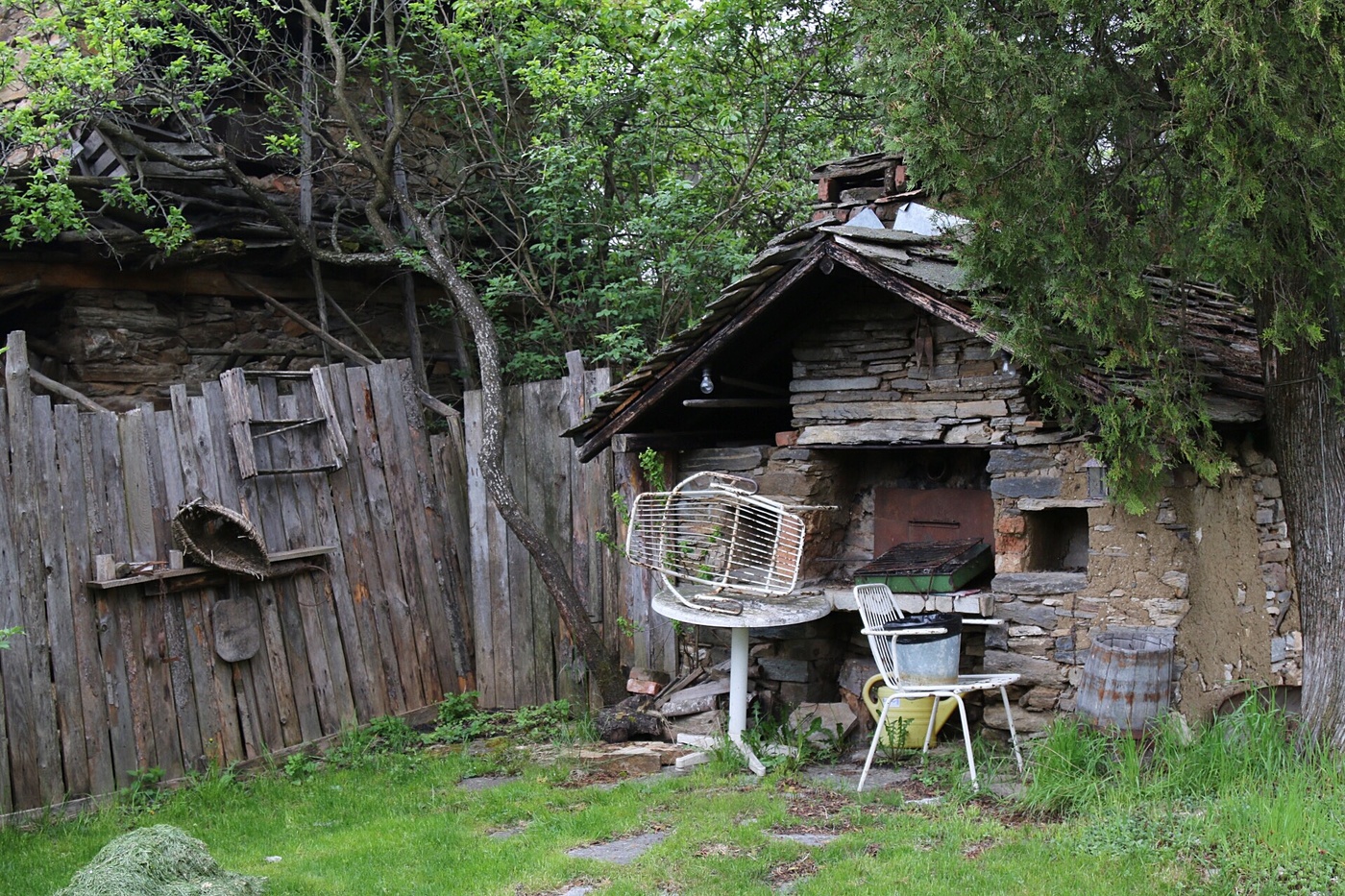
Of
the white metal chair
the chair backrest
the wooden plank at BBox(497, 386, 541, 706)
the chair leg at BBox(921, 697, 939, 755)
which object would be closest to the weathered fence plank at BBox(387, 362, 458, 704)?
the wooden plank at BBox(497, 386, 541, 706)

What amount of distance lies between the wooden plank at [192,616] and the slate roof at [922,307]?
235 cm

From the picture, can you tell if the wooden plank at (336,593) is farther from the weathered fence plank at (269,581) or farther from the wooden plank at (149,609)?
the wooden plank at (149,609)

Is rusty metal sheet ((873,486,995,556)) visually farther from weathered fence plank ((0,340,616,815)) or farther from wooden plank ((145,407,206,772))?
wooden plank ((145,407,206,772))

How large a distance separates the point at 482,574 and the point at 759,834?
12.2ft

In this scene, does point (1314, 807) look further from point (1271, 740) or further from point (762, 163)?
point (762, 163)

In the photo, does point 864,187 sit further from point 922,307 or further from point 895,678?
point 895,678

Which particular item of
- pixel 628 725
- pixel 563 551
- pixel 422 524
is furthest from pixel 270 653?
pixel 628 725

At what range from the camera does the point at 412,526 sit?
27.8 feet

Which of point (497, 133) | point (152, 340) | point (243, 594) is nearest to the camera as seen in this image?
point (243, 594)

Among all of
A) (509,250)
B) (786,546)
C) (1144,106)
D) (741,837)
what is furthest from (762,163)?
(741,837)

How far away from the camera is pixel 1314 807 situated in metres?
4.82

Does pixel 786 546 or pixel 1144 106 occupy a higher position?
pixel 1144 106

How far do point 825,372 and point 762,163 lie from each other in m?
3.34

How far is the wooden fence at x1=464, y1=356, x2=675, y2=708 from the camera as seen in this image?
8219mm
